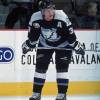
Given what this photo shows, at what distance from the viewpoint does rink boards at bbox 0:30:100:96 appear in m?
7.79

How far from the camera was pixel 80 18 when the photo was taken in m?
7.91

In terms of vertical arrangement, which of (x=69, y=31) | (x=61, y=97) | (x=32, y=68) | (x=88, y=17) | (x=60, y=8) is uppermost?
(x=60, y=8)

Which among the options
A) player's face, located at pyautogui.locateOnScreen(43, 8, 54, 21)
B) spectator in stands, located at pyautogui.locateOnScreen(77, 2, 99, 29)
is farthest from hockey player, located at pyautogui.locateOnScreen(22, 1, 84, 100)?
spectator in stands, located at pyautogui.locateOnScreen(77, 2, 99, 29)

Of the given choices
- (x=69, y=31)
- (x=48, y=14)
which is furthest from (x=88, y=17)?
(x=48, y=14)

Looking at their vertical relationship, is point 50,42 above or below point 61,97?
above

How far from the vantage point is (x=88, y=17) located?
7.96 meters

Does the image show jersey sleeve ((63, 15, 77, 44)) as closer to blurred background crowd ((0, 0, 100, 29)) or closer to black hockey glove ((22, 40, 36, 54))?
blurred background crowd ((0, 0, 100, 29))

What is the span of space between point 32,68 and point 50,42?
42 cm

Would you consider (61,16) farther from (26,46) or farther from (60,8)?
(26,46)

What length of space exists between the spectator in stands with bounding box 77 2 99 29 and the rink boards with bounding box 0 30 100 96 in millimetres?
85

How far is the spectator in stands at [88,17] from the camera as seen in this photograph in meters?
7.91

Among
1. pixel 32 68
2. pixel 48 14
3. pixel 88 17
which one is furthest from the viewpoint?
pixel 88 17

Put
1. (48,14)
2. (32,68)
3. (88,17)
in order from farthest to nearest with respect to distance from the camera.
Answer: (88,17) → (32,68) → (48,14)

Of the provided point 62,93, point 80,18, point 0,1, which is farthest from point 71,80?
point 0,1
